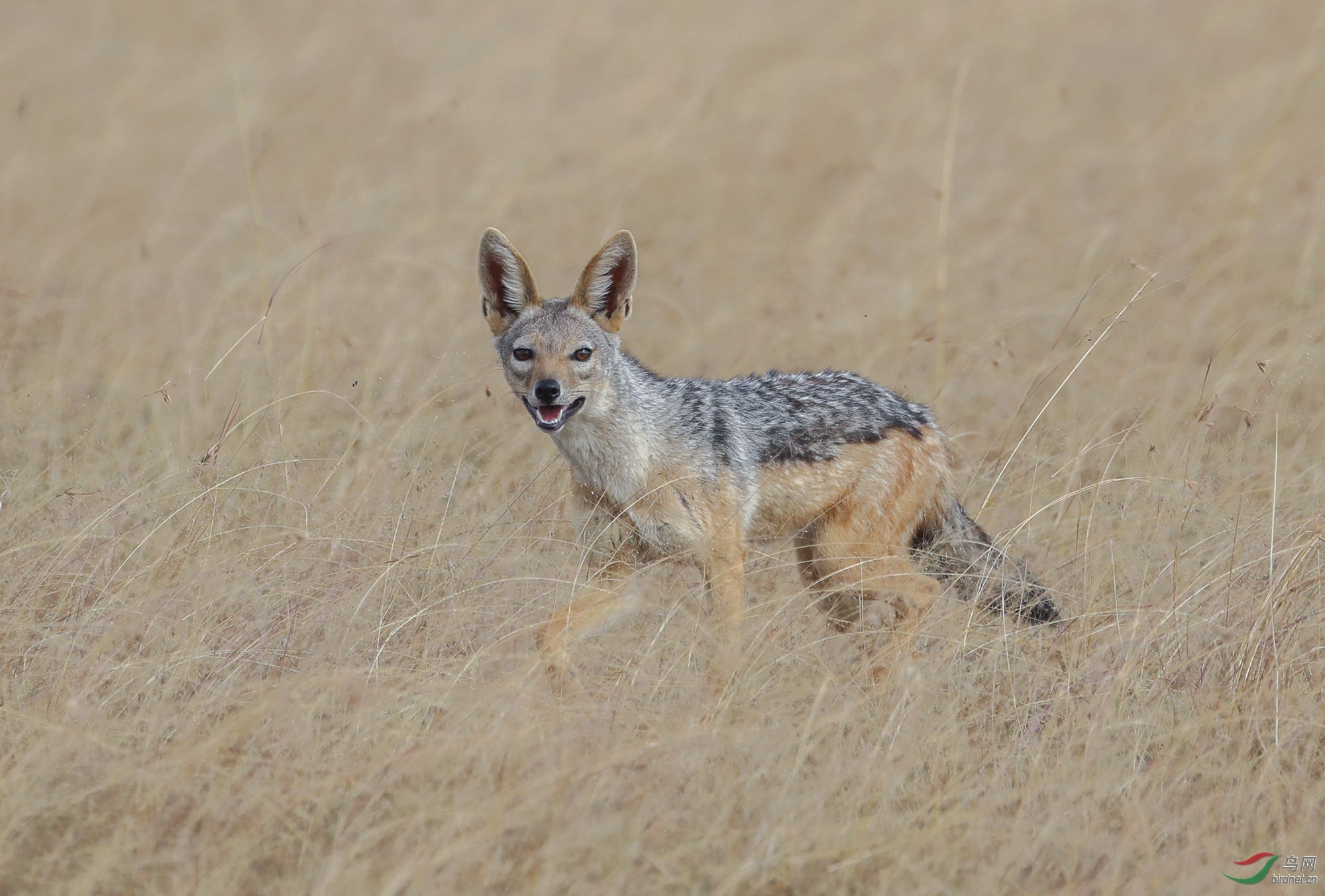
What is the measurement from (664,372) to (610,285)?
264 centimetres

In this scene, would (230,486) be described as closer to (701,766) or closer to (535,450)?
(535,450)

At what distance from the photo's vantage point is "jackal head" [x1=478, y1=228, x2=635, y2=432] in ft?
18.2

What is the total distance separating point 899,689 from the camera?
Answer: 4.45 meters

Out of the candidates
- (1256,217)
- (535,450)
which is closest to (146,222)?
(535,450)

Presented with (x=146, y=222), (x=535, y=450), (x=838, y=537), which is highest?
(x=146, y=222)

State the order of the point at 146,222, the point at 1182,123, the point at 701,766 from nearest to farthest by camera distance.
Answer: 1. the point at 701,766
2. the point at 146,222
3. the point at 1182,123

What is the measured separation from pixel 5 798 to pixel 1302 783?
12.3 ft

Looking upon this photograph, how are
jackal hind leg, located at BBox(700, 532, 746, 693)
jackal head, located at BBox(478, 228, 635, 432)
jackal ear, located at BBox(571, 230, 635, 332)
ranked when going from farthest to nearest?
jackal ear, located at BBox(571, 230, 635, 332)
jackal head, located at BBox(478, 228, 635, 432)
jackal hind leg, located at BBox(700, 532, 746, 693)

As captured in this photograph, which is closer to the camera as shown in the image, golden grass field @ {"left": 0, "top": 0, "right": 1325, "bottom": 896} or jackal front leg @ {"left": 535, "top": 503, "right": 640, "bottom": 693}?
golden grass field @ {"left": 0, "top": 0, "right": 1325, "bottom": 896}
